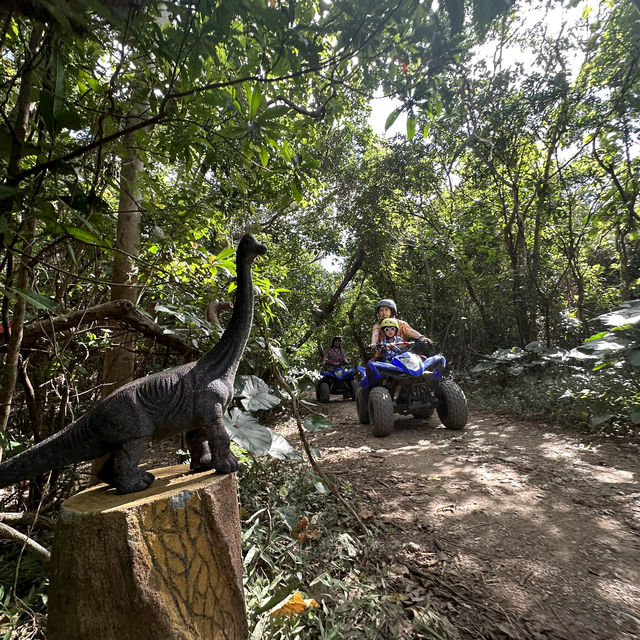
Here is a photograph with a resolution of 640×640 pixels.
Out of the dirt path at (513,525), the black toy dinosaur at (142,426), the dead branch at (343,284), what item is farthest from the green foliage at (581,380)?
the dead branch at (343,284)

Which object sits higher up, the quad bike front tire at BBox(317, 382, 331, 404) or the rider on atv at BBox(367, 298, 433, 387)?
the rider on atv at BBox(367, 298, 433, 387)

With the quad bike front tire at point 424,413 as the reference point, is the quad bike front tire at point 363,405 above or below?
above

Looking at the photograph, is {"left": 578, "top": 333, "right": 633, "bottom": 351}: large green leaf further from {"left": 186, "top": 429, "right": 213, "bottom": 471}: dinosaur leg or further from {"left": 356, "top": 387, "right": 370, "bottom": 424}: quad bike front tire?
{"left": 186, "top": 429, "right": 213, "bottom": 471}: dinosaur leg

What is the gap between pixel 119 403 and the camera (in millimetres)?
1409

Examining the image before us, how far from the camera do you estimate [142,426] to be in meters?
1.43

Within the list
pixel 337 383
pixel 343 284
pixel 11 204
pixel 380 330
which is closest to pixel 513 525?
pixel 11 204

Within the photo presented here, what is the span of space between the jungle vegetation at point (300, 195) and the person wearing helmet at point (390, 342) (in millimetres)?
1268

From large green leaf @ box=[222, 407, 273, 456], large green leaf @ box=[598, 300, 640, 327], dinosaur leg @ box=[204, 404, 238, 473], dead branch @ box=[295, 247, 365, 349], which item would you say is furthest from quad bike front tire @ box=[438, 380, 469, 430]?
dead branch @ box=[295, 247, 365, 349]

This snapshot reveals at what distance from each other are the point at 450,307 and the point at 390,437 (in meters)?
5.74

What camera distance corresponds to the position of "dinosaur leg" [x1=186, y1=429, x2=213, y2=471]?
1.72m

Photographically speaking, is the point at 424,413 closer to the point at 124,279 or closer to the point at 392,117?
the point at 124,279

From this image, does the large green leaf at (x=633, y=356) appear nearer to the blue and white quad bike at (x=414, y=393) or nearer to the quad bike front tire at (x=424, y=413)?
the blue and white quad bike at (x=414, y=393)

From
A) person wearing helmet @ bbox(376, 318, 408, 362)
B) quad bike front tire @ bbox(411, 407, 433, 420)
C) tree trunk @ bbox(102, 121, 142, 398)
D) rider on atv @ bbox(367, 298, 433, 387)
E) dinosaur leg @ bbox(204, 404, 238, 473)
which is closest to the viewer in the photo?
dinosaur leg @ bbox(204, 404, 238, 473)

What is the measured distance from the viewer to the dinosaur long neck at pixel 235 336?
5.62ft
